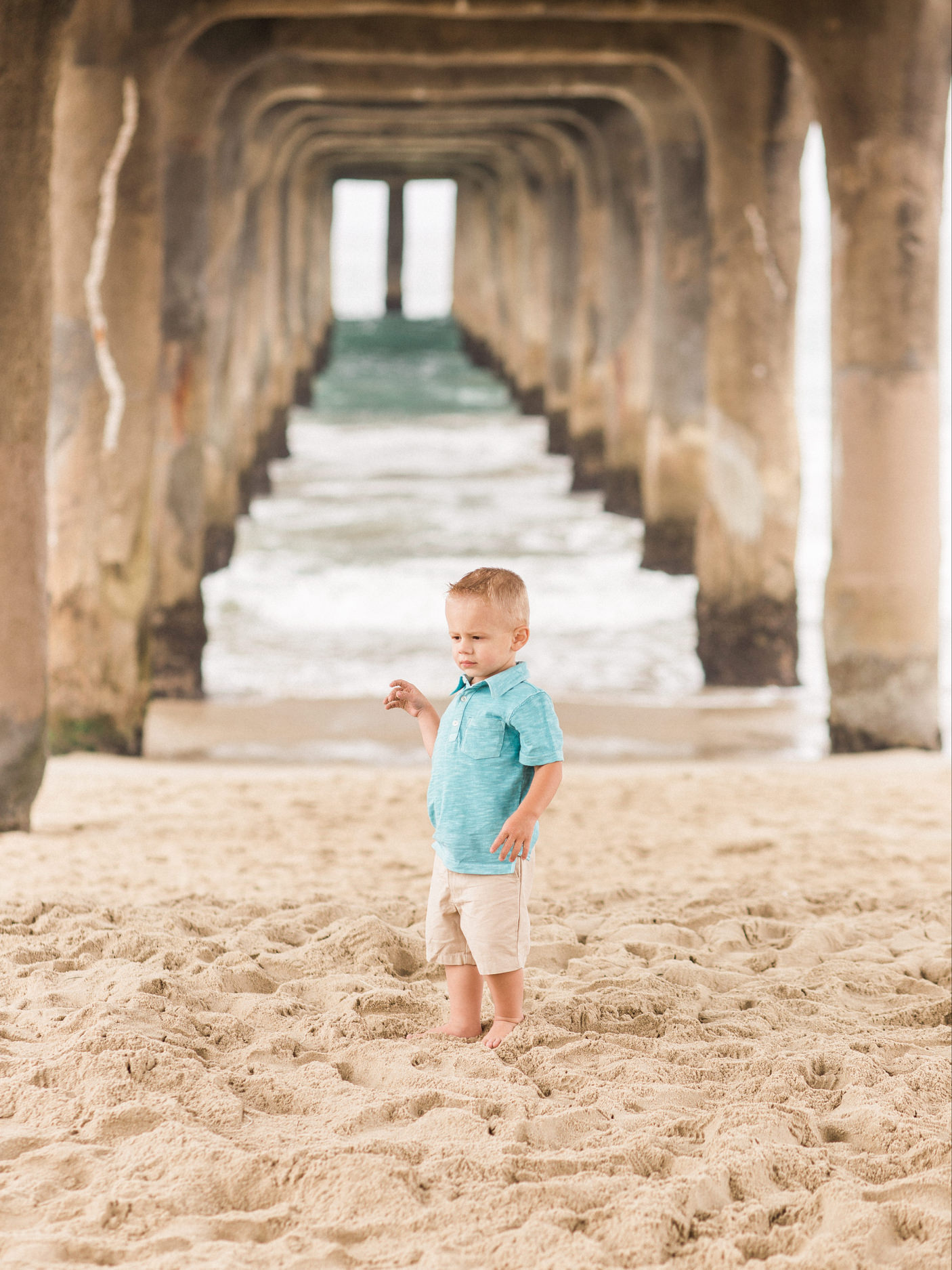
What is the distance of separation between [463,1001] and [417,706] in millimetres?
712

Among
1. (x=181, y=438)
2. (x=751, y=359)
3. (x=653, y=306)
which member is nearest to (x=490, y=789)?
(x=181, y=438)

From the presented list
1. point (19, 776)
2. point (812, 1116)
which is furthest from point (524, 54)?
point (812, 1116)

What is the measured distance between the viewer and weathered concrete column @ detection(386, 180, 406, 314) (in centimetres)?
4084

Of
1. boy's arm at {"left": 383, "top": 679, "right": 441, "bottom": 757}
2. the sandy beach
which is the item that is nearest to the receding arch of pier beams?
the sandy beach

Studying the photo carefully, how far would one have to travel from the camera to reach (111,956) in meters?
3.91

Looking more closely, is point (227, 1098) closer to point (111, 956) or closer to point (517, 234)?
point (111, 956)

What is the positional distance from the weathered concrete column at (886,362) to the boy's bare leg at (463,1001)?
Result: 17.8ft

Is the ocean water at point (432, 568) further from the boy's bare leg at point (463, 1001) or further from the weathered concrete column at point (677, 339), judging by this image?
the boy's bare leg at point (463, 1001)

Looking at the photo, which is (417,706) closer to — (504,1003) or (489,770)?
(489,770)

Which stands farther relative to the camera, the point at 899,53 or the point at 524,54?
the point at 524,54

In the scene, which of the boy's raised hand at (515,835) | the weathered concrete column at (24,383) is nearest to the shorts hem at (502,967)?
the boy's raised hand at (515,835)

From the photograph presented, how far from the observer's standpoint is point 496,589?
3250 millimetres

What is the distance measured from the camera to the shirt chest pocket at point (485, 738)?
3.33 meters

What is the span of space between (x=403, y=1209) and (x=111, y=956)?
1.60 metres
